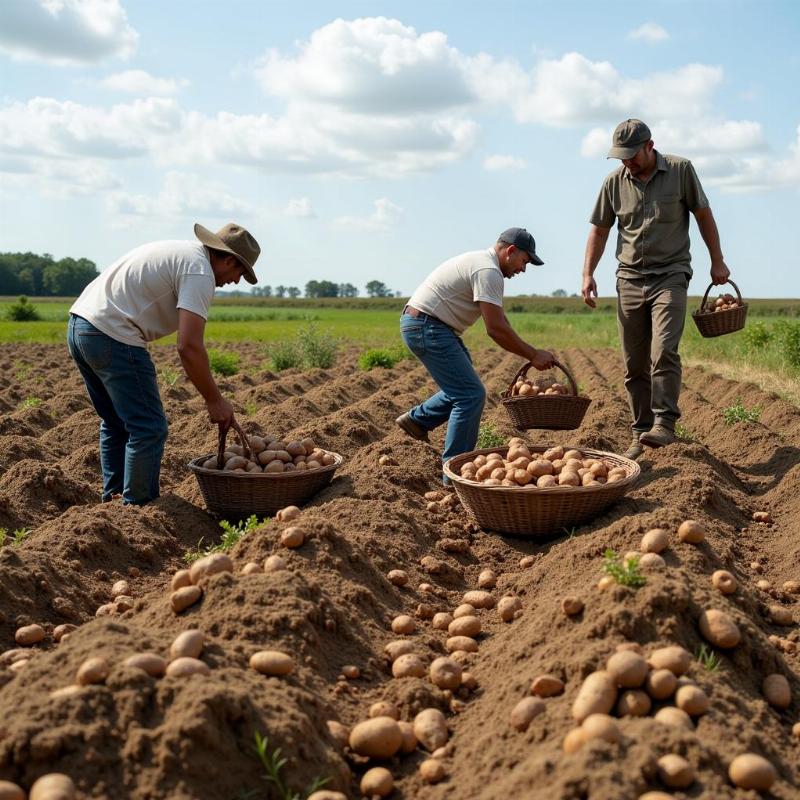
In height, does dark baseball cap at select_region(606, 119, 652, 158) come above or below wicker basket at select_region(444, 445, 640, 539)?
above

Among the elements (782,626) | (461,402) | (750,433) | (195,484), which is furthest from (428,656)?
(750,433)

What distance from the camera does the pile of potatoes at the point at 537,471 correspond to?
5375mm

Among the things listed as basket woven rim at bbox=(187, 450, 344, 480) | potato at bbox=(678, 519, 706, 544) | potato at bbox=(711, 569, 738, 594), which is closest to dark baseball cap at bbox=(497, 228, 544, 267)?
basket woven rim at bbox=(187, 450, 344, 480)

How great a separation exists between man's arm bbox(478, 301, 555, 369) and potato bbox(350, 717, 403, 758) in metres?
3.58

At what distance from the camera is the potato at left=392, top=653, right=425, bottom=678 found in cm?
354

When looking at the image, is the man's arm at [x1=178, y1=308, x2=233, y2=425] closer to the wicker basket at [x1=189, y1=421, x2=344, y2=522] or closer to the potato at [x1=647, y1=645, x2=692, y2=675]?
the wicker basket at [x1=189, y1=421, x2=344, y2=522]

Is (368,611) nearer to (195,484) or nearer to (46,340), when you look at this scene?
(195,484)

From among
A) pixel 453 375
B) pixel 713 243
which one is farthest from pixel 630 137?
pixel 453 375

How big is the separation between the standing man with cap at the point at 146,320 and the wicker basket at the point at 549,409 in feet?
7.46

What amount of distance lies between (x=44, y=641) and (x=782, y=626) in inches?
135

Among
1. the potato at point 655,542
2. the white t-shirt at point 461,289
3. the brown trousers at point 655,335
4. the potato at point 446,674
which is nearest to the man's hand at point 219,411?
the white t-shirt at point 461,289

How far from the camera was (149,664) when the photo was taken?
2771 millimetres

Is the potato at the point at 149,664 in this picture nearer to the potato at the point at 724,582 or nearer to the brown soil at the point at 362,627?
the brown soil at the point at 362,627

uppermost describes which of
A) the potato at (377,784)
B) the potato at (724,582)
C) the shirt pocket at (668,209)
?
the shirt pocket at (668,209)
